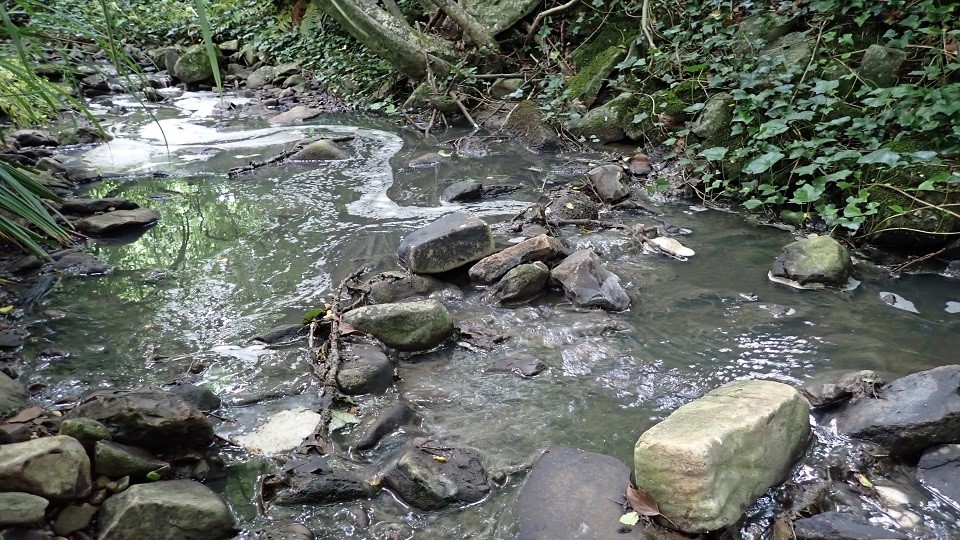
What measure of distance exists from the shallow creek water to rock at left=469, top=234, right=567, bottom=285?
0.39 feet

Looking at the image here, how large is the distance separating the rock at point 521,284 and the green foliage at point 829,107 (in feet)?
5.96

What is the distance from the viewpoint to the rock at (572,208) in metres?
4.93

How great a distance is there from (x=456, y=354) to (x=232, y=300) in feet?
4.77

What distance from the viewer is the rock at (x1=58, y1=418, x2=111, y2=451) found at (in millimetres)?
2238

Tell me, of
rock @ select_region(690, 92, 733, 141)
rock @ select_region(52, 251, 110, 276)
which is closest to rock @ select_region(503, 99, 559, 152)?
rock @ select_region(690, 92, 733, 141)

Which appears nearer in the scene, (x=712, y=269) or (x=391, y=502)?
(x=391, y=502)

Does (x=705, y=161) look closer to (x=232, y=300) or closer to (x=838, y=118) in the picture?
(x=838, y=118)

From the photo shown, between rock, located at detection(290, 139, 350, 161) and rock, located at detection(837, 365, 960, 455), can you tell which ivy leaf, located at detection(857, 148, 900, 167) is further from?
rock, located at detection(290, 139, 350, 161)

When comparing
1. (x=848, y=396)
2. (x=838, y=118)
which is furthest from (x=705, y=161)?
(x=848, y=396)

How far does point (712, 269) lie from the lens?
163 inches

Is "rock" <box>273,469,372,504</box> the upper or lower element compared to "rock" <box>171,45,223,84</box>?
upper

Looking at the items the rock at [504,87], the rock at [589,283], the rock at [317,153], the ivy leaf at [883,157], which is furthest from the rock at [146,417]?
the rock at [504,87]

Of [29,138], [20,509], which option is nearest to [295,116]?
[29,138]

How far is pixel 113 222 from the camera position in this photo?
4.96m
